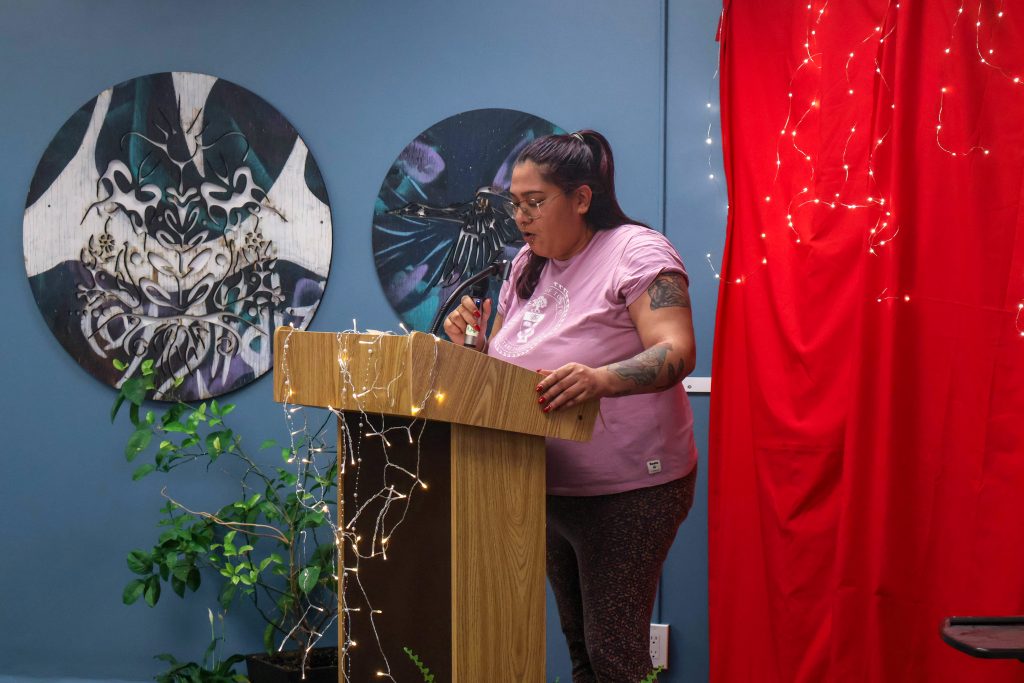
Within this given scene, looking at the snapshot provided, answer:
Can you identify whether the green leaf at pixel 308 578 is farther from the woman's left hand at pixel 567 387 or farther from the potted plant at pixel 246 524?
the woman's left hand at pixel 567 387

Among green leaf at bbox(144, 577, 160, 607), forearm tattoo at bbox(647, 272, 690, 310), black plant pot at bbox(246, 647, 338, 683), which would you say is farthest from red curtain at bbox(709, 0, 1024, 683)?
green leaf at bbox(144, 577, 160, 607)

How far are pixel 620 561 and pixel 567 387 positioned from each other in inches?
14.4

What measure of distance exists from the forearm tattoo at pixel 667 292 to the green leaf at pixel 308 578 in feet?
4.27

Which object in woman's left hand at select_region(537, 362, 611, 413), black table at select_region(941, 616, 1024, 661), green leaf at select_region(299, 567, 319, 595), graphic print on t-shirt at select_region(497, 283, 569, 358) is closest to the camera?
black table at select_region(941, 616, 1024, 661)

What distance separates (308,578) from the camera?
2.43 metres

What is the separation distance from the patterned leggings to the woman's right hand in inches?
13.2

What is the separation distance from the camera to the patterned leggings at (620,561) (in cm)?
158

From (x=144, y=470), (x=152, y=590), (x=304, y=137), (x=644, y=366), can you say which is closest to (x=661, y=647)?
(x=644, y=366)

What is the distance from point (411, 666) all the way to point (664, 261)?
0.79m

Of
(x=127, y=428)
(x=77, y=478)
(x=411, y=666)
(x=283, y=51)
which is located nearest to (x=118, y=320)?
(x=127, y=428)

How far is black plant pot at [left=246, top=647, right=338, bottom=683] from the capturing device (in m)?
2.44

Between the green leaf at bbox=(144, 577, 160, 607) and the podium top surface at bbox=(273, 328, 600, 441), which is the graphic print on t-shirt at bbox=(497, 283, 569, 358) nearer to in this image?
the podium top surface at bbox=(273, 328, 600, 441)

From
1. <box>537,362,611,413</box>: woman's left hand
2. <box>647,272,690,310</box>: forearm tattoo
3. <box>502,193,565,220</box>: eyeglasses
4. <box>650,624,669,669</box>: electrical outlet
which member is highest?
<box>502,193,565,220</box>: eyeglasses

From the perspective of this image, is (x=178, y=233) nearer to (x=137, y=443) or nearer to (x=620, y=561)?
(x=137, y=443)
